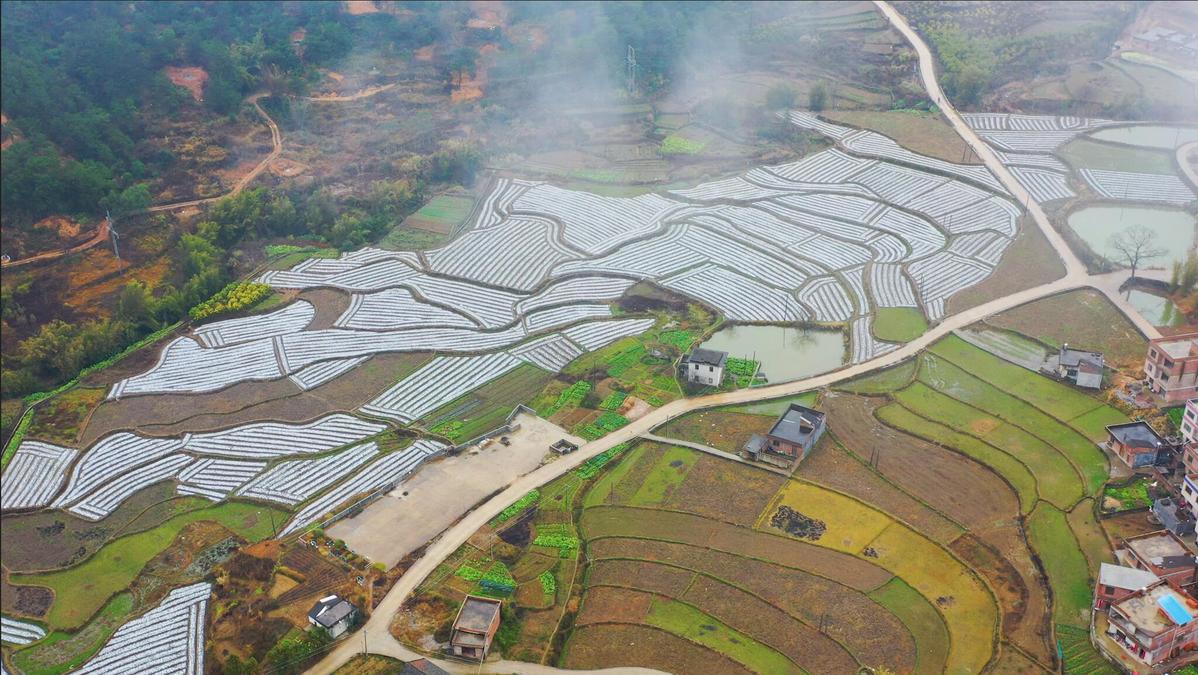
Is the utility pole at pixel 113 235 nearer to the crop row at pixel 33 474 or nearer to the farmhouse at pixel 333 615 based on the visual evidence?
the crop row at pixel 33 474

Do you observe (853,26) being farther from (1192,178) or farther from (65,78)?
(65,78)

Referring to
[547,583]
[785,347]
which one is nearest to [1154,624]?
[547,583]

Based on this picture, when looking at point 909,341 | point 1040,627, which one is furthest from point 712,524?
point 909,341

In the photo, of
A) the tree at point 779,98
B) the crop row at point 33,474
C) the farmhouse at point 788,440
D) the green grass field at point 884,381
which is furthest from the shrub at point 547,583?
the tree at point 779,98

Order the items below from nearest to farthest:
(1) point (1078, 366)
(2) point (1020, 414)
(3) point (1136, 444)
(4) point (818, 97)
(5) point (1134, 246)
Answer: (3) point (1136, 444), (2) point (1020, 414), (1) point (1078, 366), (5) point (1134, 246), (4) point (818, 97)

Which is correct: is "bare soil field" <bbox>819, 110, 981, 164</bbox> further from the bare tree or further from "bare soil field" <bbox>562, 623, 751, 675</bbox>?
"bare soil field" <bbox>562, 623, 751, 675</bbox>

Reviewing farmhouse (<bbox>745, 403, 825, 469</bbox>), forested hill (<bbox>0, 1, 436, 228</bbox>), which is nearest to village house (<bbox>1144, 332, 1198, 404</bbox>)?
farmhouse (<bbox>745, 403, 825, 469</bbox>)

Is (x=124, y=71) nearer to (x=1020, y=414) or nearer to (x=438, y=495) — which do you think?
(x=438, y=495)
